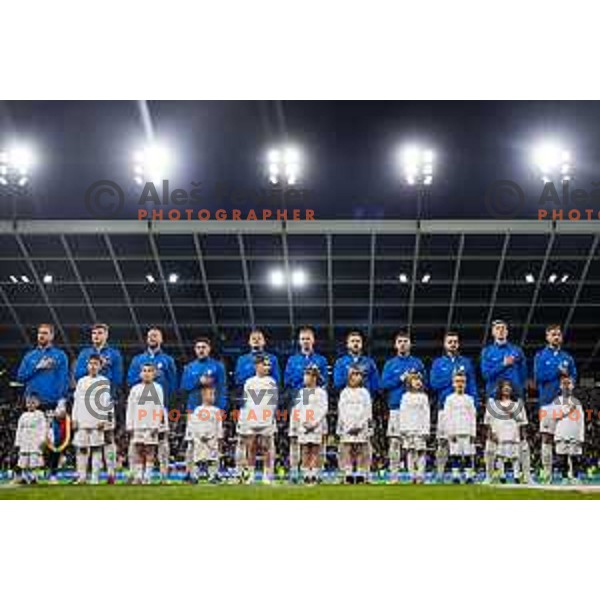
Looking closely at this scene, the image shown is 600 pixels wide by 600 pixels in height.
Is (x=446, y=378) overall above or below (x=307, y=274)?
below

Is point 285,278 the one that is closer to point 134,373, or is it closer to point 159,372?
point 159,372

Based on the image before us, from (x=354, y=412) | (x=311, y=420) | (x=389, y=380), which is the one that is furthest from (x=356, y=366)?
(x=311, y=420)

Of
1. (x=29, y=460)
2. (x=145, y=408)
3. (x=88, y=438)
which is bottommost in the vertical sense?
(x=29, y=460)

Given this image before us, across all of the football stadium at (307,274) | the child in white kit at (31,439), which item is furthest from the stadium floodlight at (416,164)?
the child in white kit at (31,439)

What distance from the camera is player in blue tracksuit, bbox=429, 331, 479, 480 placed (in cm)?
1098

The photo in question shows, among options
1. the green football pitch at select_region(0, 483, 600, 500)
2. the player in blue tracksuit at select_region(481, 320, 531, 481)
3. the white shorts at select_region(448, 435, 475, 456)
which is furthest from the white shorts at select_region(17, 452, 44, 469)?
the player in blue tracksuit at select_region(481, 320, 531, 481)

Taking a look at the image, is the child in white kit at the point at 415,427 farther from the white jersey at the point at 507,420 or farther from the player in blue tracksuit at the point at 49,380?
the player in blue tracksuit at the point at 49,380

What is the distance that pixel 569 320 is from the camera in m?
12.5

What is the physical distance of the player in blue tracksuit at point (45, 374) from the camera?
10852 millimetres

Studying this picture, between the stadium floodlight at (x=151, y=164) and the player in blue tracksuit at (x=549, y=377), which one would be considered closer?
the player in blue tracksuit at (x=549, y=377)

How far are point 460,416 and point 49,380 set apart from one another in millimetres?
4916

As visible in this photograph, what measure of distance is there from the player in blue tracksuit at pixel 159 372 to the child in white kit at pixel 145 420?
100 millimetres

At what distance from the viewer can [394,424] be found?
10.9 meters

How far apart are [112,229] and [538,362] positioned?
5920mm
